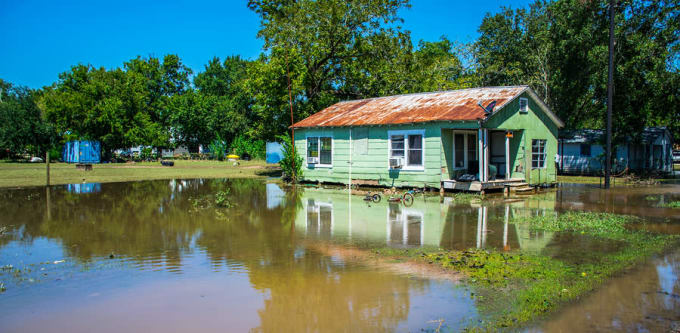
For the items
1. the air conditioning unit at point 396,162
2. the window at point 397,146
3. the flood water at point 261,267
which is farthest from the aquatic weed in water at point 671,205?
the window at point 397,146

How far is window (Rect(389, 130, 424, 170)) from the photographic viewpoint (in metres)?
19.8

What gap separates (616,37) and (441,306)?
25410mm

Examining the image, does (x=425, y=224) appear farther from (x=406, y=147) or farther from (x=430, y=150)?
(x=406, y=147)

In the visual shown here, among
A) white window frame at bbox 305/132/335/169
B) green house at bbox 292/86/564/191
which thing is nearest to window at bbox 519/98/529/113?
green house at bbox 292/86/564/191

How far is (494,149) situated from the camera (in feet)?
72.5

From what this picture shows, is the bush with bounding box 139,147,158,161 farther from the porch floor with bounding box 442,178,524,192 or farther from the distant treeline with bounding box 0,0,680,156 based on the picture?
A: the porch floor with bounding box 442,178,524,192

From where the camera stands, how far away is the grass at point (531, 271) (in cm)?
568

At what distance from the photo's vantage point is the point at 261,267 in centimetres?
787

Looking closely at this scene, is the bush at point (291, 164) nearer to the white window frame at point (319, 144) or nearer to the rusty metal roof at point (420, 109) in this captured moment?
the white window frame at point (319, 144)

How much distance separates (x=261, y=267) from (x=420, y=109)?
14.4 metres

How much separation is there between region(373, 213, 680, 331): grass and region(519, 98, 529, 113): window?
1011 centimetres

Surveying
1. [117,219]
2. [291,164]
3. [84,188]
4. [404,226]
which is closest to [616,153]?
[291,164]

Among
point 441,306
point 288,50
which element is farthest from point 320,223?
point 288,50

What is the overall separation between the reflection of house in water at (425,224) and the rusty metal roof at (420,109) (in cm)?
377
